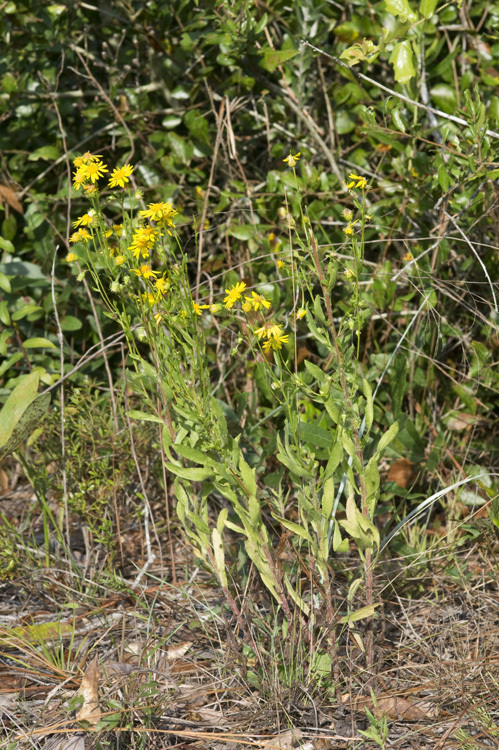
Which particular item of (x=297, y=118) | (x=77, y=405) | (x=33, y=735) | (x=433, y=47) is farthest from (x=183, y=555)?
(x=433, y=47)

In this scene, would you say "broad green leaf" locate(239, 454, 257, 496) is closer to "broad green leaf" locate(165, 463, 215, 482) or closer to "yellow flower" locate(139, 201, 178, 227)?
"broad green leaf" locate(165, 463, 215, 482)

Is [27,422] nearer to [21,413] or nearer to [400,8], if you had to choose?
[21,413]

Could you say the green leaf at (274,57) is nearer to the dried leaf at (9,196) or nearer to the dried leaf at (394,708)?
the dried leaf at (9,196)

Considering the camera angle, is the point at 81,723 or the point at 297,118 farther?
the point at 297,118

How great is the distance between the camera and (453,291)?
2150 mm

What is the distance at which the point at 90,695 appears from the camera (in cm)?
145

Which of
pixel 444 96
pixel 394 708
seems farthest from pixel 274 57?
pixel 394 708

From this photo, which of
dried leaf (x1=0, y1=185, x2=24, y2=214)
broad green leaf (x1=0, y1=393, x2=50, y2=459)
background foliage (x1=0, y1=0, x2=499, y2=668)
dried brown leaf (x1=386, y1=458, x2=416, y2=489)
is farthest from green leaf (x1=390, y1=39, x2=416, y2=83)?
dried leaf (x1=0, y1=185, x2=24, y2=214)

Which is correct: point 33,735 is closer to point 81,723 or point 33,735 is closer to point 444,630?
point 81,723

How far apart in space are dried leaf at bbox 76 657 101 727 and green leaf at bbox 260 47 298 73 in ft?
5.68

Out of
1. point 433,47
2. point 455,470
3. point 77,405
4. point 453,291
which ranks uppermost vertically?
point 433,47

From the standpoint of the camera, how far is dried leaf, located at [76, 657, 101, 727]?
55.6 inches

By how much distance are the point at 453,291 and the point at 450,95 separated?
0.65 meters

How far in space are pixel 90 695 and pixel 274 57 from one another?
1.80 meters
